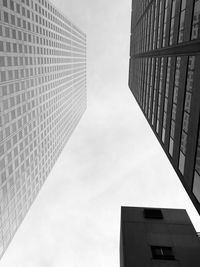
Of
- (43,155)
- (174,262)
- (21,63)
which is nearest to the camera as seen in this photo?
(174,262)

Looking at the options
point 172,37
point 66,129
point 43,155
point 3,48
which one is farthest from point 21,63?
point 66,129

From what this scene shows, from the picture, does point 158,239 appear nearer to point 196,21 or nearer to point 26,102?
point 196,21

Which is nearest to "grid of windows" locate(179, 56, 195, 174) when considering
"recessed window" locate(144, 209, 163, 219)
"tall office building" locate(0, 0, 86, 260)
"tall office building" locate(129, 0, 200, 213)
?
"tall office building" locate(129, 0, 200, 213)

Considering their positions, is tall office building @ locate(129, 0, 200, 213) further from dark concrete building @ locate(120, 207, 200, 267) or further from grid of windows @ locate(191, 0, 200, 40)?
dark concrete building @ locate(120, 207, 200, 267)

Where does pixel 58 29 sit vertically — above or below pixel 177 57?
above

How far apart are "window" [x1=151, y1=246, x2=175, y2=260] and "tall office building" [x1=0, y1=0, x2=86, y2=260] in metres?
30.8

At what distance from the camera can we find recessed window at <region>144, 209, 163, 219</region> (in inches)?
1335

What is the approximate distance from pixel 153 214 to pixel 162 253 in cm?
667

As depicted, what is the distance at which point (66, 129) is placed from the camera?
11619 cm

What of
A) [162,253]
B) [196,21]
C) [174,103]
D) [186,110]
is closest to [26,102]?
[174,103]

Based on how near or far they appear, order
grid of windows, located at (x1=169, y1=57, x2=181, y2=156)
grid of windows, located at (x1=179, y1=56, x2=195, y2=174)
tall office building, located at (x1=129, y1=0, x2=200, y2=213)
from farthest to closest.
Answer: grid of windows, located at (x1=169, y1=57, x2=181, y2=156) → grid of windows, located at (x1=179, y1=56, x2=195, y2=174) → tall office building, located at (x1=129, y1=0, x2=200, y2=213)

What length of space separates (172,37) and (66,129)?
89129 mm

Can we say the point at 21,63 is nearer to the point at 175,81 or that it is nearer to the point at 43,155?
the point at 43,155

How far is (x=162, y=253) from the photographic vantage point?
92.3 feet
